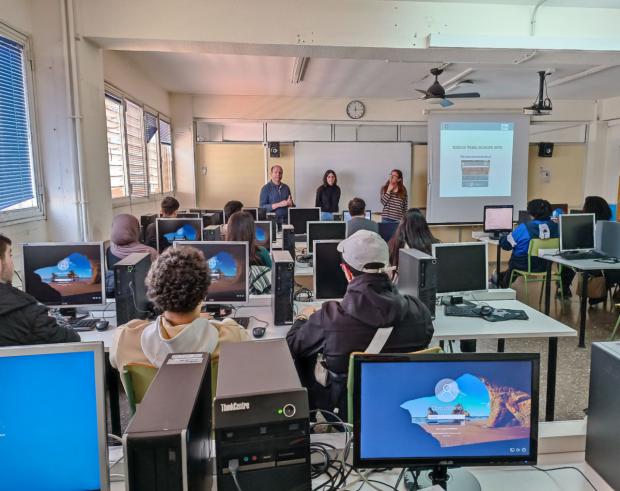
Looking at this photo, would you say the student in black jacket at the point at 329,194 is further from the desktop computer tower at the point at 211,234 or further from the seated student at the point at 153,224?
the desktop computer tower at the point at 211,234

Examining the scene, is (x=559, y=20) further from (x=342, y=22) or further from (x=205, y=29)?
(x=205, y=29)

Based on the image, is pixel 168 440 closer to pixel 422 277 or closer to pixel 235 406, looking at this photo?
pixel 235 406

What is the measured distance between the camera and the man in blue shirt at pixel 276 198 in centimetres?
691

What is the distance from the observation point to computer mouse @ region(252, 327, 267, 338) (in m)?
2.47

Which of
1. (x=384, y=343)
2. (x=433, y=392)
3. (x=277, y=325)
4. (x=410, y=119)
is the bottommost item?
(x=277, y=325)

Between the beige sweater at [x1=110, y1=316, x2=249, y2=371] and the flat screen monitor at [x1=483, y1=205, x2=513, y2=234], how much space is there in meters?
5.83

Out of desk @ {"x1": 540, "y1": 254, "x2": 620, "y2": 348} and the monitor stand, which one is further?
desk @ {"x1": 540, "y1": 254, "x2": 620, "y2": 348}

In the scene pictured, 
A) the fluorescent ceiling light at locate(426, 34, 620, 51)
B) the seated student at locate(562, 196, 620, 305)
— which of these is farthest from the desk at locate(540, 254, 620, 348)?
the fluorescent ceiling light at locate(426, 34, 620, 51)

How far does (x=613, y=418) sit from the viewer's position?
3.58 ft

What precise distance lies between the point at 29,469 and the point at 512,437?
1.12m

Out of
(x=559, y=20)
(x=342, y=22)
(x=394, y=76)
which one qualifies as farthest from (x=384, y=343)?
(x=394, y=76)

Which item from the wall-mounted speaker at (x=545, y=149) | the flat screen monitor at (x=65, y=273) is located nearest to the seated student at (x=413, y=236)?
the flat screen monitor at (x=65, y=273)

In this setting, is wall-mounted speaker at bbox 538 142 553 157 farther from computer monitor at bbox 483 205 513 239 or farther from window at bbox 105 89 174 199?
window at bbox 105 89 174 199

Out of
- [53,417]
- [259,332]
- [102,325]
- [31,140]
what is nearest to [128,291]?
[102,325]
